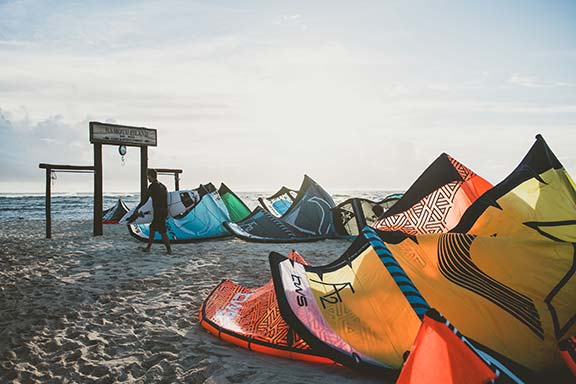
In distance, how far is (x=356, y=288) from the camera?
422cm

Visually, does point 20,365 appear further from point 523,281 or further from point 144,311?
point 523,281

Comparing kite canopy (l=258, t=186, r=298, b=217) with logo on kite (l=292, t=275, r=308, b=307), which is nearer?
logo on kite (l=292, t=275, r=308, b=307)

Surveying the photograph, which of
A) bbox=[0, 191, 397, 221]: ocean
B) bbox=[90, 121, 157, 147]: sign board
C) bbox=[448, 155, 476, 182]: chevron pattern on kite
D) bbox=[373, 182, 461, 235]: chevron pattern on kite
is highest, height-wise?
bbox=[90, 121, 157, 147]: sign board

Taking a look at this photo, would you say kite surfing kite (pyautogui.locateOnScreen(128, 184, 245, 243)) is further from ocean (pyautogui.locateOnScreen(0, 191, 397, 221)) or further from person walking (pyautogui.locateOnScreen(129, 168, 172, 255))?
ocean (pyautogui.locateOnScreen(0, 191, 397, 221))

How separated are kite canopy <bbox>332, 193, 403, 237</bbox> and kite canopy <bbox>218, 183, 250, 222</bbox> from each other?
344cm

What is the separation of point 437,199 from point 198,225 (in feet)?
26.0

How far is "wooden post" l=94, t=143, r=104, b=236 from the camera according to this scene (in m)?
12.7

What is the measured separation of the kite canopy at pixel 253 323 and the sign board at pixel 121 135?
8810 mm

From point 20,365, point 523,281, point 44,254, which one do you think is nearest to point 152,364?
point 20,365

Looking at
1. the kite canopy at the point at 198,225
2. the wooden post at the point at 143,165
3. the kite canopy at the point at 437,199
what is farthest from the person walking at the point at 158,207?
the kite canopy at the point at 437,199

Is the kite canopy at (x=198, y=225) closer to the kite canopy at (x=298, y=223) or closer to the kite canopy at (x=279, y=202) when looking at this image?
the kite canopy at (x=298, y=223)

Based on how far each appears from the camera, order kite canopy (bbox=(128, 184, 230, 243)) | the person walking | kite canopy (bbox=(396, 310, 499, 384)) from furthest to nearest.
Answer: kite canopy (bbox=(128, 184, 230, 243)), the person walking, kite canopy (bbox=(396, 310, 499, 384))

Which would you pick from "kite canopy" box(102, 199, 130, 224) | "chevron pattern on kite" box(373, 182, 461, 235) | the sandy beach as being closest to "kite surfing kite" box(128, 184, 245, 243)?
the sandy beach

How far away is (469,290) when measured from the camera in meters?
3.64
